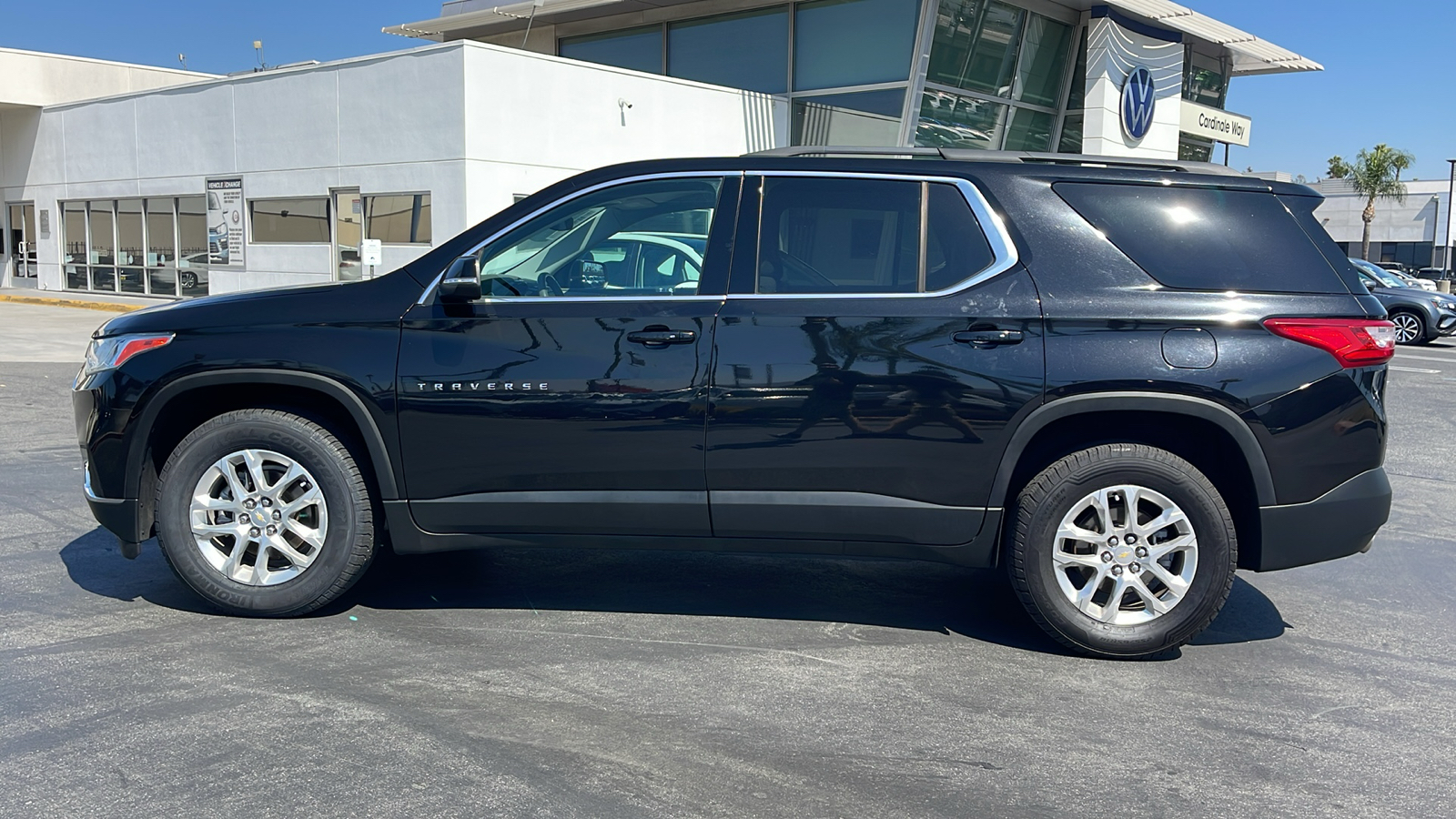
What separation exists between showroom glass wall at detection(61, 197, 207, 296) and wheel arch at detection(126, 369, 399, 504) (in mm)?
21529

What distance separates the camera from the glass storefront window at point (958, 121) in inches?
939

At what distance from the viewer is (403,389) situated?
455 centimetres

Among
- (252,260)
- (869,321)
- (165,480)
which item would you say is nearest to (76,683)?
(165,480)

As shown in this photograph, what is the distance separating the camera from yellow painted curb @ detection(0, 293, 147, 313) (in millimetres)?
24438

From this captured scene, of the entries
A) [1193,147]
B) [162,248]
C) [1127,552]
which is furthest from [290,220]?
[1193,147]

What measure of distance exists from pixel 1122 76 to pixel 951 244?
25.0 metres

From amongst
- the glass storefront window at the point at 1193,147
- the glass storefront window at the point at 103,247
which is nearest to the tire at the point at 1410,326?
the glass storefront window at the point at 1193,147

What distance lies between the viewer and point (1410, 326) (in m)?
22.1

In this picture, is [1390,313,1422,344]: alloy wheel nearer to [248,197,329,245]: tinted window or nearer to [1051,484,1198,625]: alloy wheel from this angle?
[248,197,329,245]: tinted window

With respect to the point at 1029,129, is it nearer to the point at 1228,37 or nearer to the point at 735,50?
the point at 1228,37

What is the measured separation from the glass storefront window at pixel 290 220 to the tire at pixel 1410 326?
1931cm

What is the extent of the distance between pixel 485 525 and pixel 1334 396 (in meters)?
3.22

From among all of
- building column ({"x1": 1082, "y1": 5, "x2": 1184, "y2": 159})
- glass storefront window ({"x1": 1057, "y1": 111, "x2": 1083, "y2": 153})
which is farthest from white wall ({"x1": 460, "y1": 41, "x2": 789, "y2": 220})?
glass storefront window ({"x1": 1057, "y1": 111, "x2": 1083, "y2": 153})

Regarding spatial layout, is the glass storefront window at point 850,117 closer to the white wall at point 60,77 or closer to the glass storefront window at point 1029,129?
the glass storefront window at point 1029,129
